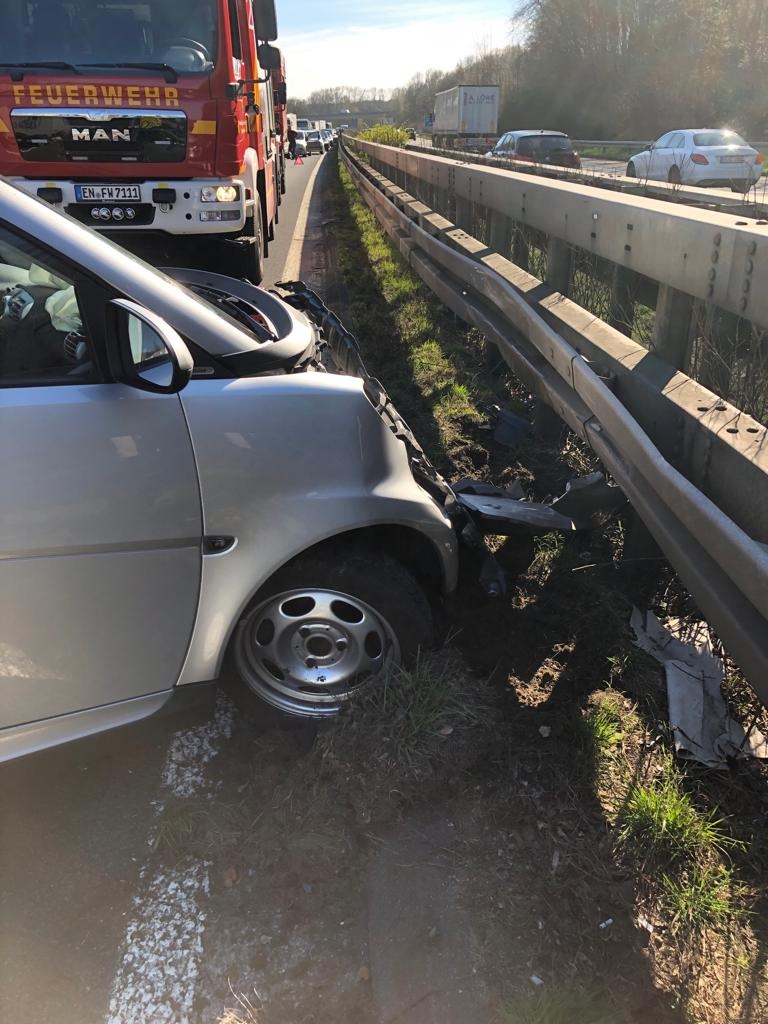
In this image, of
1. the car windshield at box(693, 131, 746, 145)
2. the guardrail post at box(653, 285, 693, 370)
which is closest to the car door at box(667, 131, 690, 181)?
the car windshield at box(693, 131, 746, 145)

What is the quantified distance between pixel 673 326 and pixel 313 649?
1.97 meters

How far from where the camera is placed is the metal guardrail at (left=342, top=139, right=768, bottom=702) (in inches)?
78.8

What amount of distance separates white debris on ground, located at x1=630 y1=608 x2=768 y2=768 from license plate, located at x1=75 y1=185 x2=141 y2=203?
627cm

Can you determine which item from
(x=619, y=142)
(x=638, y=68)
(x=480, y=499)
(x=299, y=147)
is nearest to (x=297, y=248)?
(x=480, y=499)

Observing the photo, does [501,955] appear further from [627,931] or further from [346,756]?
[346,756]

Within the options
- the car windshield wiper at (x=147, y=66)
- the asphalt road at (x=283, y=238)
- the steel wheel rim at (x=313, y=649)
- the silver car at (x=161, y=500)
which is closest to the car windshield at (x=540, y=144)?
the asphalt road at (x=283, y=238)

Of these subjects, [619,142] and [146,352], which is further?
[619,142]

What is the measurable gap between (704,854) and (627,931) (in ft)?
1.14

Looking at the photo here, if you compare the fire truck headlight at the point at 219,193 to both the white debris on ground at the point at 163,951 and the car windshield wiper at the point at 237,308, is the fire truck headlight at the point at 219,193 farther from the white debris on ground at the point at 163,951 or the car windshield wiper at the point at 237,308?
the white debris on ground at the point at 163,951

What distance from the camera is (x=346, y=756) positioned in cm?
250

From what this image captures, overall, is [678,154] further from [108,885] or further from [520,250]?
[108,885]

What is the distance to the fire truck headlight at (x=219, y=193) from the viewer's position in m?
7.32

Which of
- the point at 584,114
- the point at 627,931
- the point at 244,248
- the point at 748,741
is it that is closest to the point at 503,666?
the point at 748,741

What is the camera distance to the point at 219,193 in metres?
7.36
